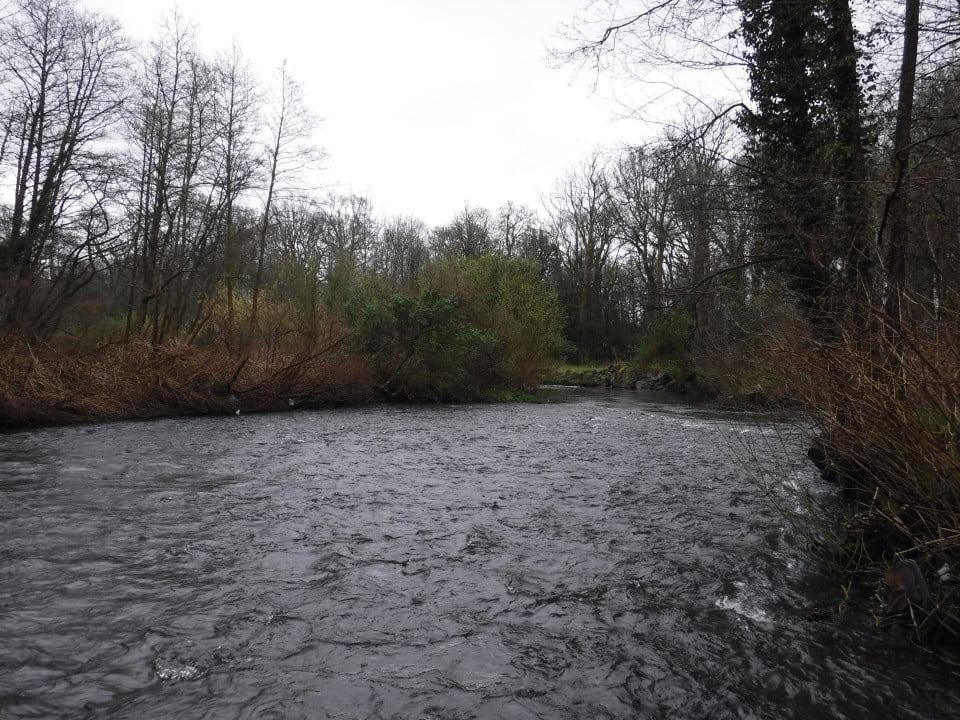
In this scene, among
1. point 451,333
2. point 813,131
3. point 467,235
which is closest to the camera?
point 813,131

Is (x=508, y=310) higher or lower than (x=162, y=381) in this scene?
higher

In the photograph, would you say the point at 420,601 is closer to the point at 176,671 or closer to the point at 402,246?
the point at 176,671

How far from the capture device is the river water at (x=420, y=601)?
3.29 m

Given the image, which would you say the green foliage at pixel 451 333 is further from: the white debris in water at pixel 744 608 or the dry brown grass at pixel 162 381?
the white debris in water at pixel 744 608

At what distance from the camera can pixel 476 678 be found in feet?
11.4

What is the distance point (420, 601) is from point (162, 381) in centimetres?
1296

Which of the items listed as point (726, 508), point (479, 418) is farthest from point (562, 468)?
point (479, 418)

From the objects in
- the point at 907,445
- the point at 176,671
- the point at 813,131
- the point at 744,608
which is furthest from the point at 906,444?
the point at 813,131

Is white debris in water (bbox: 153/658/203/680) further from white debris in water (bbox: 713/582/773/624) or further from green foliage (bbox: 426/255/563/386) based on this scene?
green foliage (bbox: 426/255/563/386)

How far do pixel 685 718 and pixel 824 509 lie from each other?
4145mm

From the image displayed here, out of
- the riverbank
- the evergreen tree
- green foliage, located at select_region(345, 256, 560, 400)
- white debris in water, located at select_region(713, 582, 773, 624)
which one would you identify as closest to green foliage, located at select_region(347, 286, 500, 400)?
green foliage, located at select_region(345, 256, 560, 400)

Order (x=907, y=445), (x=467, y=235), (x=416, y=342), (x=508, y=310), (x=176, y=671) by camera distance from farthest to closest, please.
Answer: (x=467, y=235) < (x=508, y=310) < (x=416, y=342) < (x=907, y=445) < (x=176, y=671)

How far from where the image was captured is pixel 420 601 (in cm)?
454

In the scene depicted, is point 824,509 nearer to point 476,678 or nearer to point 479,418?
point 476,678
